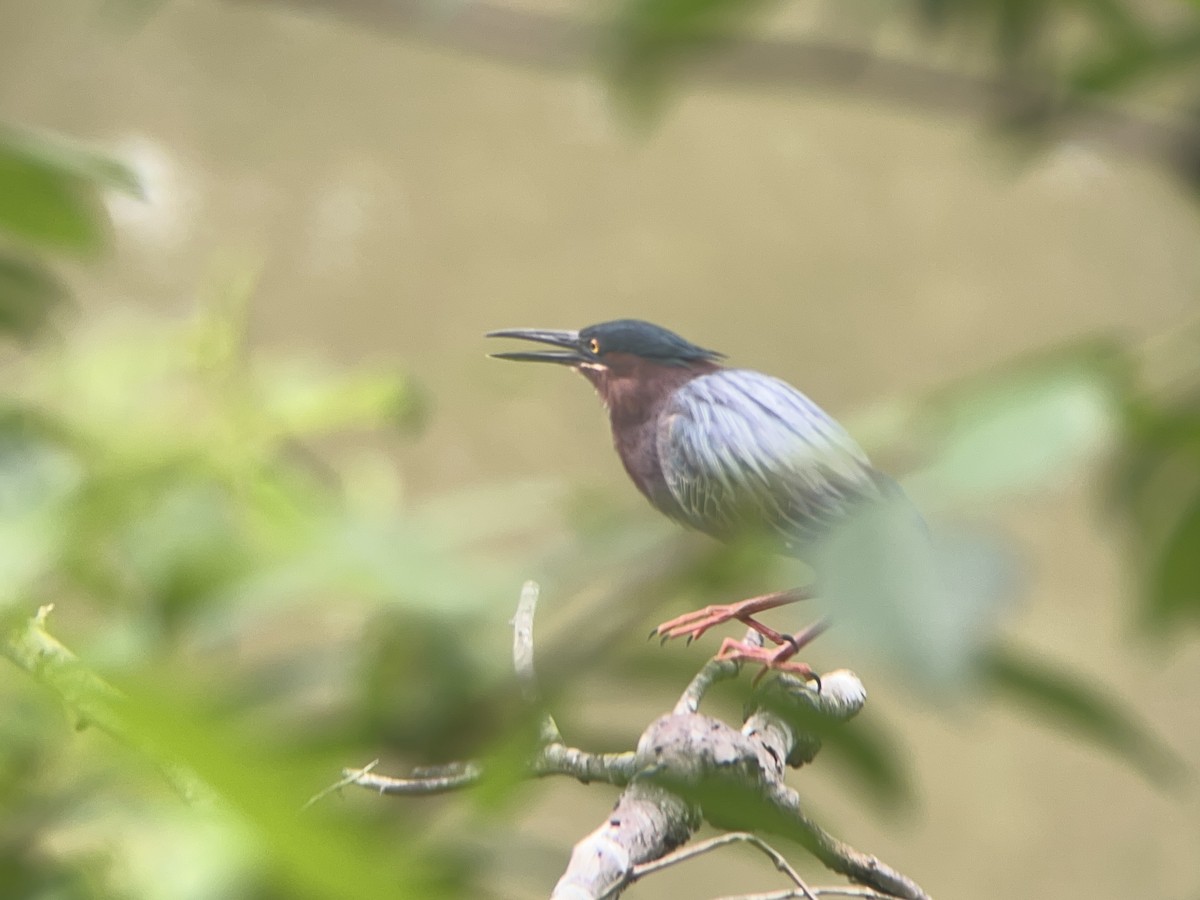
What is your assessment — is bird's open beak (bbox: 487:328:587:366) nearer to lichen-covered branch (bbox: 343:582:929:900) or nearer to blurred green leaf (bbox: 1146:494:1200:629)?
lichen-covered branch (bbox: 343:582:929:900)

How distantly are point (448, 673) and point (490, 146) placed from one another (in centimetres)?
121

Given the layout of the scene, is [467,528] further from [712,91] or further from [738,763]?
[712,91]

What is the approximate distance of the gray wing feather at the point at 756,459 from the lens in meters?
0.24

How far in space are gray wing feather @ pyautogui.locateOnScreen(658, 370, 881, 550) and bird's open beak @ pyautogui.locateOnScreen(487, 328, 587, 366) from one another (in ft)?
0.13

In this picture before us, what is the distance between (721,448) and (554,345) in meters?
0.09

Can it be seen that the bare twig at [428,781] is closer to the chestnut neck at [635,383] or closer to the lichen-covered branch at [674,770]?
the lichen-covered branch at [674,770]

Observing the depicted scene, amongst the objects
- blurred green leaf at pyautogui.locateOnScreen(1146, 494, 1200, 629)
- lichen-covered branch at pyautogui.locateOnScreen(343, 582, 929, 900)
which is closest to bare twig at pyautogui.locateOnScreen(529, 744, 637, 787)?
lichen-covered branch at pyautogui.locateOnScreen(343, 582, 929, 900)

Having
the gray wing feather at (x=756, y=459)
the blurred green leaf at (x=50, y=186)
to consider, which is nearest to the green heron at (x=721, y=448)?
the gray wing feather at (x=756, y=459)

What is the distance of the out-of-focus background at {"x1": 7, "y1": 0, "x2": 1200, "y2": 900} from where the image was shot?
0.19 m

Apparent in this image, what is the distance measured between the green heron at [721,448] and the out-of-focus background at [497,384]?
2 centimetres

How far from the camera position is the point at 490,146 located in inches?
53.9

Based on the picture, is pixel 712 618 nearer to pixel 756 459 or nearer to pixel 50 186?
pixel 756 459

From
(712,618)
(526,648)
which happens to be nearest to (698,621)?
(712,618)

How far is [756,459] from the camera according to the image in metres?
0.32
